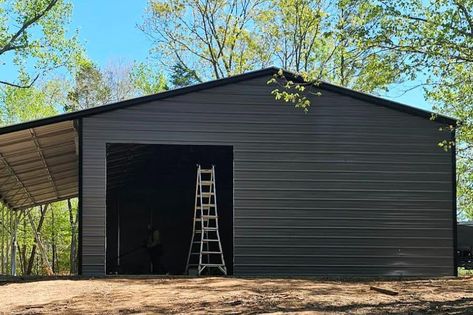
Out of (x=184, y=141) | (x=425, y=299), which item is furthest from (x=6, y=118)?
(x=425, y=299)

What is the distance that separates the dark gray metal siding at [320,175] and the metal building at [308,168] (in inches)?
0.9

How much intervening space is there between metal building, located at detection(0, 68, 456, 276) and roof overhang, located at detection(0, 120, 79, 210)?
0.11m

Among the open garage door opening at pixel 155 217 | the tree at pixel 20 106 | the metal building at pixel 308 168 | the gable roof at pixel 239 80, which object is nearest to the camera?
the gable roof at pixel 239 80

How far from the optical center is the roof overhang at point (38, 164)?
13.5 m

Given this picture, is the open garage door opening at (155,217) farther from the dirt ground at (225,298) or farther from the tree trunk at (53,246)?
the tree trunk at (53,246)

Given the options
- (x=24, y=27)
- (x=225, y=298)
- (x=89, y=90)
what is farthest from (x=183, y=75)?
(x=225, y=298)

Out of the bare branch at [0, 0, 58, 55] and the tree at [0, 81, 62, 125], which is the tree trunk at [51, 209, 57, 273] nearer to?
the tree at [0, 81, 62, 125]

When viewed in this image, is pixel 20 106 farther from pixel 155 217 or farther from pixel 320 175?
pixel 320 175

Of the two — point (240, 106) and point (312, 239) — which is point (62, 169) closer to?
point (240, 106)

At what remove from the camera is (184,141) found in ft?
42.7

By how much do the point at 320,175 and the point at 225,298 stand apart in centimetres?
559

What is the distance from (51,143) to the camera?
Result: 1466 cm

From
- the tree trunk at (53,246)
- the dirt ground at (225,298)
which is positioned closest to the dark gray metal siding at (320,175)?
the dirt ground at (225,298)

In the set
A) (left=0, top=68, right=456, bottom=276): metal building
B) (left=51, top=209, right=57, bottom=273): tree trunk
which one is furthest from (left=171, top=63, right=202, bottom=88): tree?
(left=0, top=68, right=456, bottom=276): metal building
